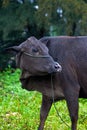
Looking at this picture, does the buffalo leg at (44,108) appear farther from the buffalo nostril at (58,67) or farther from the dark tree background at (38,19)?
the dark tree background at (38,19)

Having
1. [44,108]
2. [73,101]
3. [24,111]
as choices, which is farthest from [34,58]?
[24,111]

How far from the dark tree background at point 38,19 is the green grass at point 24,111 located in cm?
116

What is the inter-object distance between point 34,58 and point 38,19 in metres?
5.14

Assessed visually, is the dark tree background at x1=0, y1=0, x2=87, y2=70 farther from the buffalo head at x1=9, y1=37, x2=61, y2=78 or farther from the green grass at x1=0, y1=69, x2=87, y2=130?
the buffalo head at x1=9, y1=37, x2=61, y2=78

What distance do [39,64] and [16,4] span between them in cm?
652

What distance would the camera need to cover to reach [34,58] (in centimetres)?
588

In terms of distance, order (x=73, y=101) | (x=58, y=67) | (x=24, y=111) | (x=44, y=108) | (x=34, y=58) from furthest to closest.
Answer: (x=24, y=111) → (x=44, y=108) → (x=73, y=101) → (x=34, y=58) → (x=58, y=67)

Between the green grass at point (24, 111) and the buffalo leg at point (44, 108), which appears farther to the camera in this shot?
the green grass at point (24, 111)

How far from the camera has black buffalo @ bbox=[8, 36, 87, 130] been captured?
595 centimetres

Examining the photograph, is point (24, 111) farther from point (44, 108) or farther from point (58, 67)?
point (58, 67)

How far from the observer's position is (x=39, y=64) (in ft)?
19.2

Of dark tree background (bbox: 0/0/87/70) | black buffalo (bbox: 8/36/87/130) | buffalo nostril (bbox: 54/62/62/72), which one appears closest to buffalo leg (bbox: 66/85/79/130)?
black buffalo (bbox: 8/36/87/130)

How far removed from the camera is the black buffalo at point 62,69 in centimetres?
595

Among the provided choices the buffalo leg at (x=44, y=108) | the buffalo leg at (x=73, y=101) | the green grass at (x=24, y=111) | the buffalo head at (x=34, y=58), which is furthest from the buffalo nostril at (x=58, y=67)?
the green grass at (x=24, y=111)
